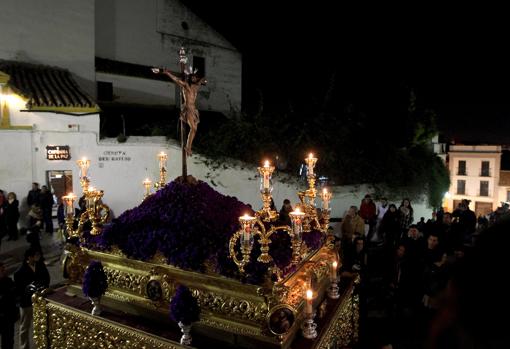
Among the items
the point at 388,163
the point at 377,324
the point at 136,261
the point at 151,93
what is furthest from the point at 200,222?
the point at 151,93

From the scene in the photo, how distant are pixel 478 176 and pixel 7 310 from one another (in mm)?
30783

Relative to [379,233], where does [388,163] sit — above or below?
above

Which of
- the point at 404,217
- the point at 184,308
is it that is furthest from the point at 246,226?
the point at 404,217

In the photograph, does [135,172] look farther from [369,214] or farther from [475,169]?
[475,169]

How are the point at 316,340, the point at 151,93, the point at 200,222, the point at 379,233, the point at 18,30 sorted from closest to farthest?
1. the point at 316,340
2. the point at 200,222
3. the point at 379,233
4. the point at 18,30
5. the point at 151,93

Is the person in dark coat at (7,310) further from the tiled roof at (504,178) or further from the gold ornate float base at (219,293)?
the tiled roof at (504,178)

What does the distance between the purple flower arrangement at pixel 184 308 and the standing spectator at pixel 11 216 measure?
8.49 meters

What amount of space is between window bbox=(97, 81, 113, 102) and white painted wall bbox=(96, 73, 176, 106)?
15 centimetres

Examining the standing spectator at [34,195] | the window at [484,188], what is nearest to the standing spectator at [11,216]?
the standing spectator at [34,195]

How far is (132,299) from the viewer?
4406 millimetres

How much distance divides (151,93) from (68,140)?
5.82 metres

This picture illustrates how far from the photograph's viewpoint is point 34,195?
10758mm

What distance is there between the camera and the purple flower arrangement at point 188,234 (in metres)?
3.94

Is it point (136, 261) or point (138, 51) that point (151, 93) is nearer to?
point (138, 51)
